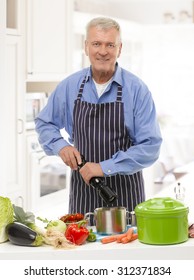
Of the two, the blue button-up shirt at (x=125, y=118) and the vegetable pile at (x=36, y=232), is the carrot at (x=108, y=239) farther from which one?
the blue button-up shirt at (x=125, y=118)

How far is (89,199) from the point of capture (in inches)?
133

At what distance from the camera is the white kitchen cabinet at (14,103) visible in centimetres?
482

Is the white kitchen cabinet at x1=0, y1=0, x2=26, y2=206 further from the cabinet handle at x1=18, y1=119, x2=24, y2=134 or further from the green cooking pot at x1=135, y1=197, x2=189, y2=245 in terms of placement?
the green cooking pot at x1=135, y1=197, x2=189, y2=245

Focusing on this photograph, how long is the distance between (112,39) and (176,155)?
25.4 feet

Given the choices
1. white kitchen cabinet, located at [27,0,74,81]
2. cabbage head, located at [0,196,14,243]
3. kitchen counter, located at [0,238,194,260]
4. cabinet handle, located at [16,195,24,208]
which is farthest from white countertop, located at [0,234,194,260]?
white kitchen cabinet, located at [27,0,74,81]

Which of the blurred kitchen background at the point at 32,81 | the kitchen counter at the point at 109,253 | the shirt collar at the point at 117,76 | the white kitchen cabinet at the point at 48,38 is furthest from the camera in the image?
the white kitchen cabinet at the point at 48,38

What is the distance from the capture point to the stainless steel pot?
2727 millimetres

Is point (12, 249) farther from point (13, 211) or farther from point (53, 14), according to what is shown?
point (53, 14)

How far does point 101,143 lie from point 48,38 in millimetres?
2246

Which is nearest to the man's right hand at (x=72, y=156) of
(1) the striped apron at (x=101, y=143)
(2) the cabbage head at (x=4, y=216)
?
(1) the striped apron at (x=101, y=143)

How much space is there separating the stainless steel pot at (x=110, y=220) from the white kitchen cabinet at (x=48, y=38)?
254cm

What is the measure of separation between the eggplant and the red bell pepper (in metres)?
0.12

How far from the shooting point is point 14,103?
16.2ft

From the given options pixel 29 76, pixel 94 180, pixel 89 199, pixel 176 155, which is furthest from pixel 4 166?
pixel 176 155
